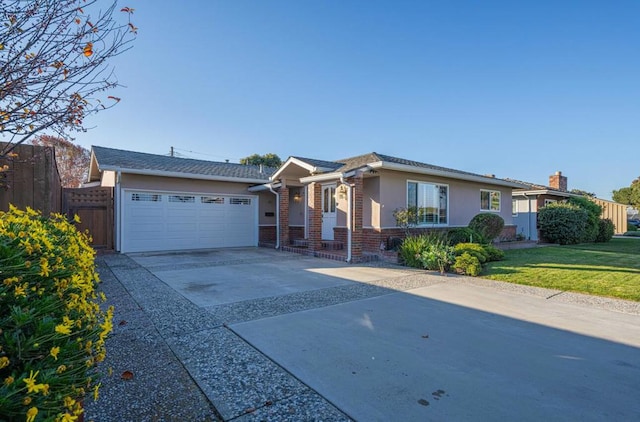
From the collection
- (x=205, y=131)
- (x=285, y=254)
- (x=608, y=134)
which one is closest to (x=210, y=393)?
(x=285, y=254)

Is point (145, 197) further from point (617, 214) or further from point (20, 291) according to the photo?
point (617, 214)

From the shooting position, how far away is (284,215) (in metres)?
13.4

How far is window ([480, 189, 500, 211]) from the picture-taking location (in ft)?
49.8

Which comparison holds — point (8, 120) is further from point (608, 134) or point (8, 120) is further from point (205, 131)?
point (608, 134)

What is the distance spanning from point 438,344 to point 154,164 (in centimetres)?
1280

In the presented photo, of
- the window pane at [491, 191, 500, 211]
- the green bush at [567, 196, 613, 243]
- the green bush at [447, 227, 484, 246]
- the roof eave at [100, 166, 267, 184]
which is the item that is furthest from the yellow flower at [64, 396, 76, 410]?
the green bush at [567, 196, 613, 243]

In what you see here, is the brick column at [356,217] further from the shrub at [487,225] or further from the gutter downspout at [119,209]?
the gutter downspout at [119,209]

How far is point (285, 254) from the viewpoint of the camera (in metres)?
12.2

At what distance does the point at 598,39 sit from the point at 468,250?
7899mm

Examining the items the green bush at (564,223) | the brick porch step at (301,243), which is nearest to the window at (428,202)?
the brick porch step at (301,243)

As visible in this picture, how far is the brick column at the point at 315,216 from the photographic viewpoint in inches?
457

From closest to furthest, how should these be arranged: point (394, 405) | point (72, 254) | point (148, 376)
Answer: point (72, 254), point (394, 405), point (148, 376)

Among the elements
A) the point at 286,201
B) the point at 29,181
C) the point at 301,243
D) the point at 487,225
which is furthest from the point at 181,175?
the point at 487,225

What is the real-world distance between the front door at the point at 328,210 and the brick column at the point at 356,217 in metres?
2.55
